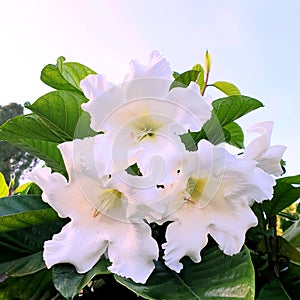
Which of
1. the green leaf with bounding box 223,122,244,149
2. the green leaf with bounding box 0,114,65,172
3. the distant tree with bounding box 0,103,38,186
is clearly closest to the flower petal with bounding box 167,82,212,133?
the green leaf with bounding box 0,114,65,172

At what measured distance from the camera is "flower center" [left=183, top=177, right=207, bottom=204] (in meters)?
0.44

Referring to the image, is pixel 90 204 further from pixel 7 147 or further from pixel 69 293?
pixel 7 147

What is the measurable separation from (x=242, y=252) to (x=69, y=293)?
0.18 meters

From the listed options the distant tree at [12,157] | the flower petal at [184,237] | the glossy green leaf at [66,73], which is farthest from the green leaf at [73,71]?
the distant tree at [12,157]

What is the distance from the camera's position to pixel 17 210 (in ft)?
1.76

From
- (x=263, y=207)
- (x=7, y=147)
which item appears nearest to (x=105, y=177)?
(x=263, y=207)

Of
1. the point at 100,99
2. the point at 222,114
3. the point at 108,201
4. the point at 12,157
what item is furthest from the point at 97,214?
the point at 12,157

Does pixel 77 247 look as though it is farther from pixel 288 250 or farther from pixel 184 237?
pixel 288 250

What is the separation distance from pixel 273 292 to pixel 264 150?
6.9 inches

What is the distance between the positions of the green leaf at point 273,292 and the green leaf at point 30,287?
258 millimetres

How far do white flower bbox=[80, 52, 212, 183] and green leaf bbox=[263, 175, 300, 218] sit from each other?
22cm

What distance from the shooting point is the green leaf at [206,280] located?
1.30 feet

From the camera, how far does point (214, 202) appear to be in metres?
0.45

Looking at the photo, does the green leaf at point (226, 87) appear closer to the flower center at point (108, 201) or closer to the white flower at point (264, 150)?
the white flower at point (264, 150)
